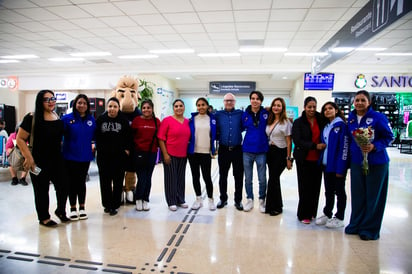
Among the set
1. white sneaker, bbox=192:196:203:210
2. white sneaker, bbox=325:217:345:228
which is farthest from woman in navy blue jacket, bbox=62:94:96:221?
white sneaker, bbox=325:217:345:228

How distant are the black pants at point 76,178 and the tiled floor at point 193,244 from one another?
334 millimetres

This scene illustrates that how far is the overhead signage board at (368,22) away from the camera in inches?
107

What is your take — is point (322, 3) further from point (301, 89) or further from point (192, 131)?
point (301, 89)

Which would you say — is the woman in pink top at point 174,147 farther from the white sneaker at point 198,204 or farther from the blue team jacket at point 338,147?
the blue team jacket at point 338,147

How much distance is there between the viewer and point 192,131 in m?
3.44

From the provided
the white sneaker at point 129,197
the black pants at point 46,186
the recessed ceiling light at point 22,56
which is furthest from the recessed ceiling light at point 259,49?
the recessed ceiling light at point 22,56

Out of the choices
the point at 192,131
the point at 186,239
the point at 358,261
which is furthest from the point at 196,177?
the point at 358,261

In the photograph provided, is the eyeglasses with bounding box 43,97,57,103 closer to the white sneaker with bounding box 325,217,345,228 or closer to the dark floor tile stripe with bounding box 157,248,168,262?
the dark floor tile stripe with bounding box 157,248,168,262

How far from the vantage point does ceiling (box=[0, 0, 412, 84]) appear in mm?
4523

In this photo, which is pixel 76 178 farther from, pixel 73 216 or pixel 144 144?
pixel 144 144

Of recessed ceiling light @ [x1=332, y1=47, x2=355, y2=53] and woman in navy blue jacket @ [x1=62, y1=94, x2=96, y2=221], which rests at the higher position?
recessed ceiling light @ [x1=332, y1=47, x2=355, y2=53]

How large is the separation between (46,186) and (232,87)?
924cm

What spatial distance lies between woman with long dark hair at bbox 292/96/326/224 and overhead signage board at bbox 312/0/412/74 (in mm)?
1228

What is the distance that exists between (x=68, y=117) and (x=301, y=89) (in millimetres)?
8300
